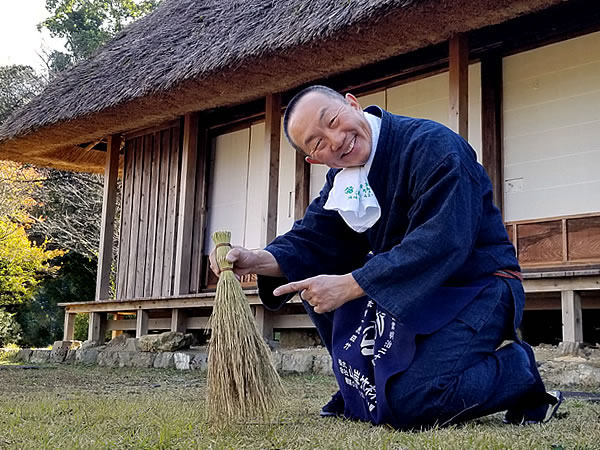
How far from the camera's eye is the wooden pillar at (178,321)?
7782mm

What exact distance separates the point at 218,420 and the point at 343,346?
1.74 ft

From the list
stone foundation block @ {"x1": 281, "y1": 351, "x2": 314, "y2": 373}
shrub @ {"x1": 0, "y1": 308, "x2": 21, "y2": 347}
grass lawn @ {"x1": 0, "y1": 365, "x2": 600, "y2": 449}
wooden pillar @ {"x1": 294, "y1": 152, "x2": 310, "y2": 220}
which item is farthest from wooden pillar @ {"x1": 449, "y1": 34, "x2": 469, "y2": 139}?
shrub @ {"x1": 0, "y1": 308, "x2": 21, "y2": 347}

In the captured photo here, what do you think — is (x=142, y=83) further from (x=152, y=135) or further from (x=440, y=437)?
(x=440, y=437)

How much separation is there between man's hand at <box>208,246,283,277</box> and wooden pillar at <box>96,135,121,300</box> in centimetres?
646

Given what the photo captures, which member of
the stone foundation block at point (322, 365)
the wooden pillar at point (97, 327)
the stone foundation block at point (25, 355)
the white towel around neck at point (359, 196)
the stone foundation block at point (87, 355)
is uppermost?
the white towel around neck at point (359, 196)

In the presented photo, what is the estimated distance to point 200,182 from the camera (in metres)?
8.80

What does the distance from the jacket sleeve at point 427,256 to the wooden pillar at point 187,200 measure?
5.95m

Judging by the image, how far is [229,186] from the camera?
28.7ft

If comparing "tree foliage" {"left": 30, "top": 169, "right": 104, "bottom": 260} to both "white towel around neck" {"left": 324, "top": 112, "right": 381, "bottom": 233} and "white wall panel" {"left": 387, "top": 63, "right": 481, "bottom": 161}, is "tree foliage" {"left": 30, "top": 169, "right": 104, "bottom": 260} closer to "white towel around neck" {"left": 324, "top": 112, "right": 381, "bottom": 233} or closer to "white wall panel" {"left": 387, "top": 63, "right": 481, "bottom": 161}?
"white wall panel" {"left": 387, "top": 63, "right": 481, "bottom": 161}

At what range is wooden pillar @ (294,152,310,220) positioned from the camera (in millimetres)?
7776

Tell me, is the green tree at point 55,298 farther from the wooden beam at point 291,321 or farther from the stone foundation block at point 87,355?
the wooden beam at point 291,321

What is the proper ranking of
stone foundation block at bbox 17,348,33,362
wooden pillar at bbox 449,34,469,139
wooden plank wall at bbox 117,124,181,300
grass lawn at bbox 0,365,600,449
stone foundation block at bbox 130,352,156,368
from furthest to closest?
stone foundation block at bbox 17,348,33,362, wooden plank wall at bbox 117,124,181,300, stone foundation block at bbox 130,352,156,368, wooden pillar at bbox 449,34,469,139, grass lawn at bbox 0,365,600,449

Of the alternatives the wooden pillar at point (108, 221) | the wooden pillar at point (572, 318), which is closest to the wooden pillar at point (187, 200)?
the wooden pillar at point (108, 221)

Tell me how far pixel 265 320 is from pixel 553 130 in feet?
10.2
